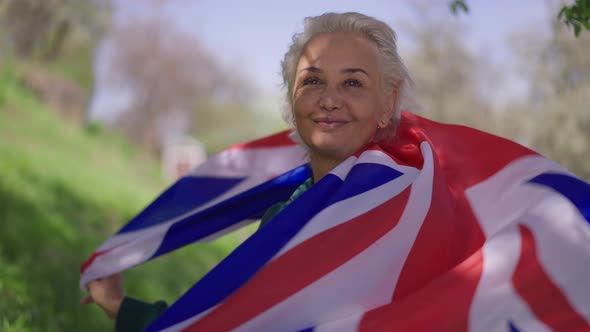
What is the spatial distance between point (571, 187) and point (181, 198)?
1.87 metres

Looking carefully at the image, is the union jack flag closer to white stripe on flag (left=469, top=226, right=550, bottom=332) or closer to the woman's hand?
white stripe on flag (left=469, top=226, right=550, bottom=332)

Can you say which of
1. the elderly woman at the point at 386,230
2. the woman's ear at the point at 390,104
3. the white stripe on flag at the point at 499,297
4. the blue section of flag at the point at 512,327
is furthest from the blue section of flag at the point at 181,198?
the blue section of flag at the point at 512,327

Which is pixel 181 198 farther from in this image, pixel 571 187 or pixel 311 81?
pixel 571 187

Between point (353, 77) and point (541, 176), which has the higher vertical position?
point (353, 77)

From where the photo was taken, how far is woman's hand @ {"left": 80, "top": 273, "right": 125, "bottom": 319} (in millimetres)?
3025

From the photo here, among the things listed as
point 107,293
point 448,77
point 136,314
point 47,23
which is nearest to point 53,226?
point 107,293

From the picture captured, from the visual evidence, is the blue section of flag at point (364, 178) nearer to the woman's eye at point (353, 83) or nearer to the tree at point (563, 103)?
the woman's eye at point (353, 83)

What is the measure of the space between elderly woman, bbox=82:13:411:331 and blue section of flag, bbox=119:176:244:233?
0.89m

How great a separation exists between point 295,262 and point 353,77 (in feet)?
2.35

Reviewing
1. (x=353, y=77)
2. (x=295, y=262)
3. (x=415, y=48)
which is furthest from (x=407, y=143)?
(x=415, y=48)

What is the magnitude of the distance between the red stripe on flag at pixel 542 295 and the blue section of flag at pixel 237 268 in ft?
2.17

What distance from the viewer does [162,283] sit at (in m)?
7.29

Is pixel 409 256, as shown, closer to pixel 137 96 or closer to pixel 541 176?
pixel 541 176

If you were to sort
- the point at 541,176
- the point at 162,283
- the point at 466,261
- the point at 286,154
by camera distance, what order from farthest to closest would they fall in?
the point at 162,283 → the point at 286,154 → the point at 541,176 → the point at 466,261
